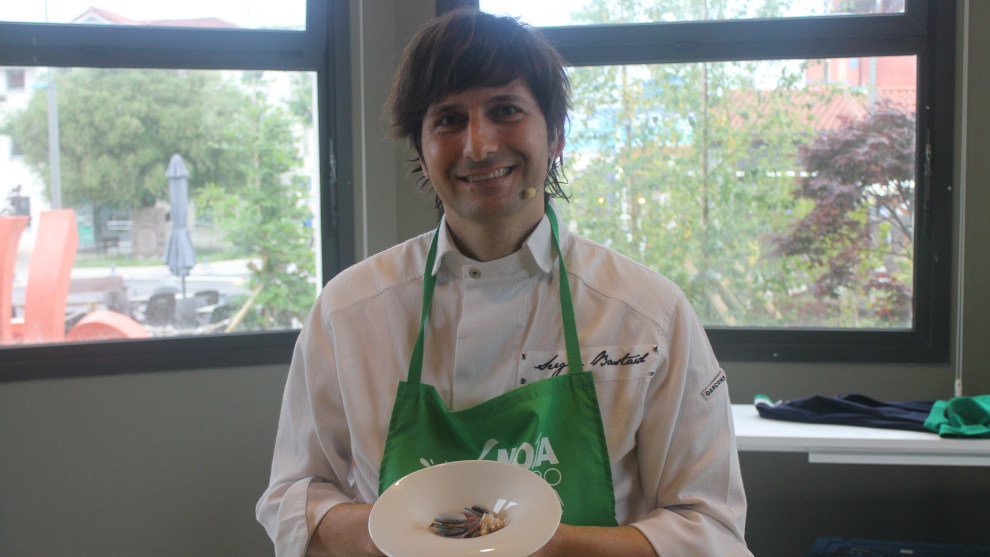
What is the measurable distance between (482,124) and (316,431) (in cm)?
52

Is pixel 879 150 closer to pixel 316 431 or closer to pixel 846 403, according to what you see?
pixel 846 403

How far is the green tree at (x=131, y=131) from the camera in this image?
8.54 feet

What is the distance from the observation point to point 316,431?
4.24ft

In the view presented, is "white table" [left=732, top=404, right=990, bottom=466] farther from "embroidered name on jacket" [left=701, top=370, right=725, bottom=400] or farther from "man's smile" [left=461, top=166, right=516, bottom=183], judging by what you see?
"man's smile" [left=461, top=166, right=516, bottom=183]

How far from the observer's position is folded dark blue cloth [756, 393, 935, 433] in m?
2.35

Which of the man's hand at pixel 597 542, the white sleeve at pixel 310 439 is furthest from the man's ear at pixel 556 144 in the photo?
the man's hand at pixel 597 542

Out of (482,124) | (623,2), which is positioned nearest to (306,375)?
(482,124)

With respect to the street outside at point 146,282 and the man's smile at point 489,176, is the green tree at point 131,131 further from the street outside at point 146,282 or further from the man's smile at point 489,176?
the man's smile at point 489,176

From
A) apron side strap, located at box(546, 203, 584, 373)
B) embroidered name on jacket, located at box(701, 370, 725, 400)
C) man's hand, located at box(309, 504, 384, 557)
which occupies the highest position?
apron side strap, located at box(546, 203, 584, 373)

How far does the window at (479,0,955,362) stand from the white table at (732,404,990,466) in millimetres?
667

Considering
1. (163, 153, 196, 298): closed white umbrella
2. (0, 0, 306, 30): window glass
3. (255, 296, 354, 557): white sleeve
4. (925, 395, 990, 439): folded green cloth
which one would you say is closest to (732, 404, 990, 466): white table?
(925, 395, 990, 439): folded green cloth

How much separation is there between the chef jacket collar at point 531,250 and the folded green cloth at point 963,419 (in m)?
1.46

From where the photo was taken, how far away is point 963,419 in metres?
2.27

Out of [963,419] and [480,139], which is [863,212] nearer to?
[963,419]
